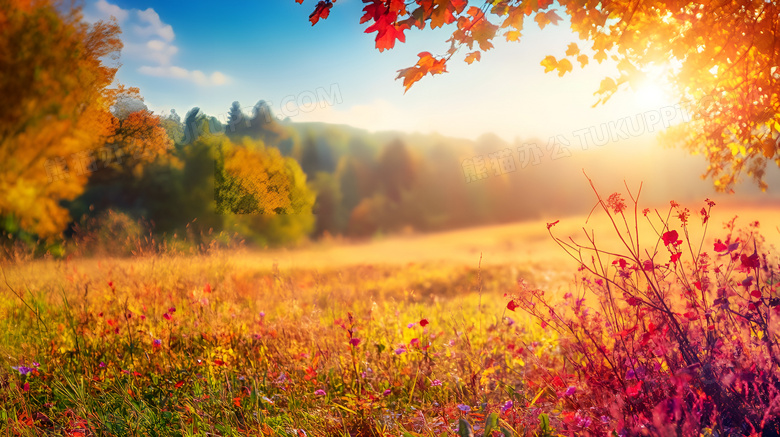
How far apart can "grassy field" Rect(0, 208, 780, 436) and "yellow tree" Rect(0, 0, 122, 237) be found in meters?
7.72

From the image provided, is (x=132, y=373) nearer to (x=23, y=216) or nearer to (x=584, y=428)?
(x=584, y=428)

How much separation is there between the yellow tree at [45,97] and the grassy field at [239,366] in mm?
7717

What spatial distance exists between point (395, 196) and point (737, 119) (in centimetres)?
2599

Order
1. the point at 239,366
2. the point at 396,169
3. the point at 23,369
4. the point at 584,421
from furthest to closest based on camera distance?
the point at 396,169 → the point at 239,366 → the point at 23,369 → the point at 584,421

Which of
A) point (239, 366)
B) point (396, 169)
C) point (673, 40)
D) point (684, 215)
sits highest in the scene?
point (396, 169)

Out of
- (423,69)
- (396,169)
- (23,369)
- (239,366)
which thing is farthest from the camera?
(396,169)

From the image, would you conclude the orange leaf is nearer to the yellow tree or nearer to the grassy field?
the grassy field

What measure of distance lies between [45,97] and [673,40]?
1407 centimetres

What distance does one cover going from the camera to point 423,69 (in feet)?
8.73

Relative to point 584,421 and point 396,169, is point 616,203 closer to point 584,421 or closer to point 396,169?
point 584,421

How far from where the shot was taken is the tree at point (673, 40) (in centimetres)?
256

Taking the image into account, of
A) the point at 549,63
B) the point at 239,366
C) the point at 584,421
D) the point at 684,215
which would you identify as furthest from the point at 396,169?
the point at 584,421

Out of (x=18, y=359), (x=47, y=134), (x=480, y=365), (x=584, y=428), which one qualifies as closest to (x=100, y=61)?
(x=47, y=134)

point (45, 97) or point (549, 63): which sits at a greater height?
point (45, 97)
